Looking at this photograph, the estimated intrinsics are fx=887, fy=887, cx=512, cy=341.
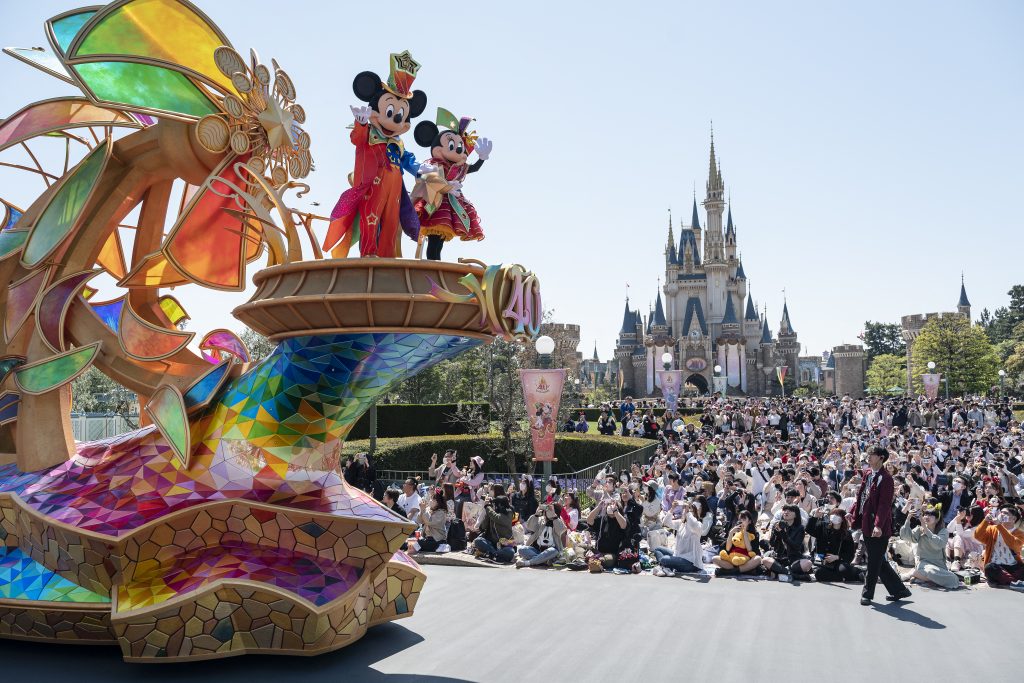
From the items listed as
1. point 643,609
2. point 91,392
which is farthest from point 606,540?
point 91,392

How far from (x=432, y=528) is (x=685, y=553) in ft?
12.8

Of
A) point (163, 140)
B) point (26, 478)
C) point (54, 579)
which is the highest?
point (163, 140)

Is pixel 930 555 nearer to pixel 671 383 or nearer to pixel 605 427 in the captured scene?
pixel 671 383

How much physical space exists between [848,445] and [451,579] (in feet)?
45.2

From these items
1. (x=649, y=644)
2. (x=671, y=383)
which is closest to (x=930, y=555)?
(x=649, y=644)

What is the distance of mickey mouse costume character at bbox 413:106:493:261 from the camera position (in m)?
7.62

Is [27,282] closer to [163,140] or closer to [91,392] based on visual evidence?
[163,140]

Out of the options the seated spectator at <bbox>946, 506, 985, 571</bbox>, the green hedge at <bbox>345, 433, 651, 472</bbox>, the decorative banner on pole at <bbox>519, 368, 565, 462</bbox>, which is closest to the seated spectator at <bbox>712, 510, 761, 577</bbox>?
the seated spectator at <bbox>946, 506, 985, 571</bbox>

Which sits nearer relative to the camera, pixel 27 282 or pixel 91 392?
pixel 27 282

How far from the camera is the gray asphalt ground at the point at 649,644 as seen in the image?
704 cm

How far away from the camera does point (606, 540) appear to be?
40.0 feet

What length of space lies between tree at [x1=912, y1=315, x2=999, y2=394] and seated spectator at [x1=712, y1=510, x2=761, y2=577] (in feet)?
178

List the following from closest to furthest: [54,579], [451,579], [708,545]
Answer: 1. [54,579]
2. [451,579]
3. [708,545]

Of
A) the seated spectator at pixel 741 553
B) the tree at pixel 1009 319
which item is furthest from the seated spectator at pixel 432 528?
the tree at pixel 1009 319
